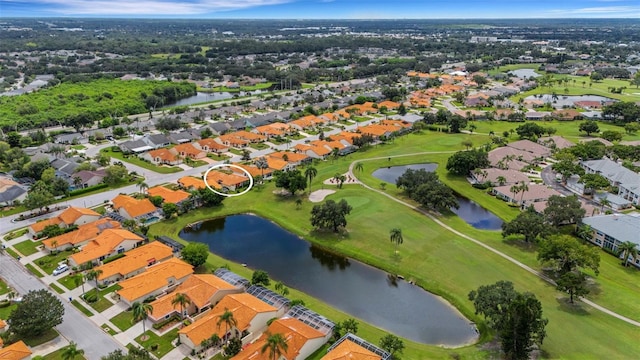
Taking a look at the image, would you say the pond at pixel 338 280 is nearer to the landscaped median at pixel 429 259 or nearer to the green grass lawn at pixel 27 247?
the landscaped median at pixel 429 259

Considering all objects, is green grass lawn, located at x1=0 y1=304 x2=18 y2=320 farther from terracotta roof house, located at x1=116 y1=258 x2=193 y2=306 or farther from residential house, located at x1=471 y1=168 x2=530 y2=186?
residential house, located at x1=471 y1=168 x2=530 y2=186

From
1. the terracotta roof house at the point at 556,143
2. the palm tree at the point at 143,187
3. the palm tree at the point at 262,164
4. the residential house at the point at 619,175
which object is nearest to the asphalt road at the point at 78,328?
the palm tree at the point at 143,187

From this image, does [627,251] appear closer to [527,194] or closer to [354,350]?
[527,194]

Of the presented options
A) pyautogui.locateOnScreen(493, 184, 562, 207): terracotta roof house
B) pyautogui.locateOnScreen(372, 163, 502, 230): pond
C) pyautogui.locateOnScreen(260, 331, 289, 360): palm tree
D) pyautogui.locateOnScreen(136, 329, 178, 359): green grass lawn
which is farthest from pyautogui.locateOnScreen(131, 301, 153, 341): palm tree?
pyautogui.locateOnScreen(493, 184, 562, 207): terracotta roof house

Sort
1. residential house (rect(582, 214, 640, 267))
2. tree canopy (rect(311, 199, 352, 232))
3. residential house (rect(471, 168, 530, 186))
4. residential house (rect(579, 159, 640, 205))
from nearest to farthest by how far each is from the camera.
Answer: residential house (rect(582, 214, 640, 267)), tree canopy (rect(311, 199, 352, 232)), residential house (rect(579, 159, 640, 205)), residential house (rect(471, 168, 530, 186))

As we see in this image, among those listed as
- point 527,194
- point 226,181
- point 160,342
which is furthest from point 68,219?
point 527,194
